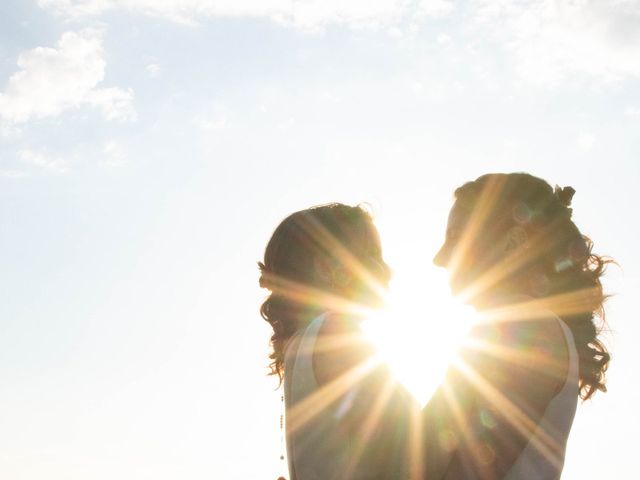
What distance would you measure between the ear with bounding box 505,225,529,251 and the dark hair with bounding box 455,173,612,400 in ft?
0.11

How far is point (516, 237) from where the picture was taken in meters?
5.91

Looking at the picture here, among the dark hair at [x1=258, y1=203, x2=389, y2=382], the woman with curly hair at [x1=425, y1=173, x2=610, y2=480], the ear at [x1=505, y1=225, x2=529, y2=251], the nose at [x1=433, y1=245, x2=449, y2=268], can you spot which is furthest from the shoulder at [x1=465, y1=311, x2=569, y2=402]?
the dark hair at [x1=258, y1=203, x2=389, y2=382]

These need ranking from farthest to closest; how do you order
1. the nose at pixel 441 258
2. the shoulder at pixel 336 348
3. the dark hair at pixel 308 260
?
the dark hair at pixel 308 260 < the nose at pixel 441 258 < the shoulder at pixel 336 348

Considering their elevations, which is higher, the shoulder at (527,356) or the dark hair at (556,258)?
the dark hair at (556,258)

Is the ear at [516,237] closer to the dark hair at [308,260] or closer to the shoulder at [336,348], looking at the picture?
the dark hair at [308,260]

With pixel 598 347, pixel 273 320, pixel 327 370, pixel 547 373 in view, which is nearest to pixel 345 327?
pixel 327 370

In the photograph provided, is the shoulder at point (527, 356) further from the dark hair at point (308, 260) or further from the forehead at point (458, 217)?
the dark hair at point (308, 260)

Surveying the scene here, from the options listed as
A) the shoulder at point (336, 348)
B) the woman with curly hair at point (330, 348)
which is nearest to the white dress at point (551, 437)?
the woman with curly hair at point (330, 348)

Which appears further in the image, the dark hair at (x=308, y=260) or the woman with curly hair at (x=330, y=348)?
the dark hair at (x=308, y=260)

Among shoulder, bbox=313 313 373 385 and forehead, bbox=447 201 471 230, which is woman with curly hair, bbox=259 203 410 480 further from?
forehead, bbox=447 201 471 230

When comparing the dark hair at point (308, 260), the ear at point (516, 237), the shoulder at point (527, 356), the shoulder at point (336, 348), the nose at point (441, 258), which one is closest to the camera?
the shoulder at point (527, 356)

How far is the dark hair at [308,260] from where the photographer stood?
6395 mm

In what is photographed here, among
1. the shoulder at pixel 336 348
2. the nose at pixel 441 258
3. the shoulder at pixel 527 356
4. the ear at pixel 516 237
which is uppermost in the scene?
the nose at pixel 441 258

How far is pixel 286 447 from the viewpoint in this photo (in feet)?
19.6
